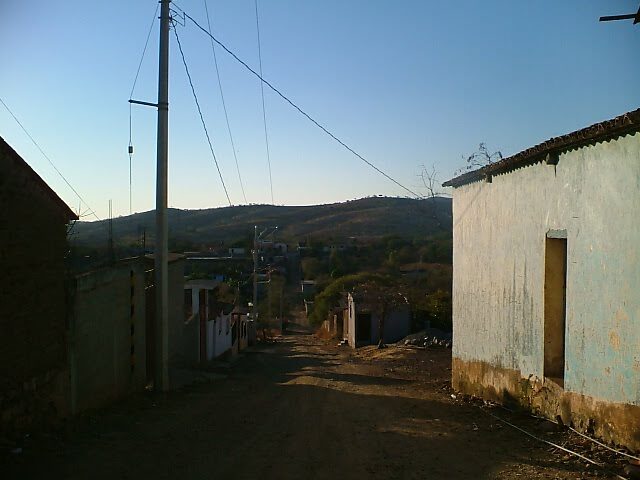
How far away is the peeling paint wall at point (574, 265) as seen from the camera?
23.7 ft

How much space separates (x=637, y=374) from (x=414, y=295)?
109 feet

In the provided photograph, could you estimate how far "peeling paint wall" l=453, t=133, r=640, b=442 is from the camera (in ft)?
23.7

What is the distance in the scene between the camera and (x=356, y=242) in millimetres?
84250

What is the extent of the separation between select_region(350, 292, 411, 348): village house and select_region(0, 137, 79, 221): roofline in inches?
1169

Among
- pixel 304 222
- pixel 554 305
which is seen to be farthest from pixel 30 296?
pixel 304 222

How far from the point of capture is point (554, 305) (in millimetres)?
9703

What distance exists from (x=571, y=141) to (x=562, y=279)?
224 centimetres

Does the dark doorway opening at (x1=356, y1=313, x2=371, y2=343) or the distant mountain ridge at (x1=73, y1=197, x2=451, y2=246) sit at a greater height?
the distant mountain ridge at (x1=73, y1=197, x2=451, y2=246)

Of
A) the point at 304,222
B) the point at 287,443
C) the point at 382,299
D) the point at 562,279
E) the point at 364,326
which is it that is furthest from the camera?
the point at 304,222

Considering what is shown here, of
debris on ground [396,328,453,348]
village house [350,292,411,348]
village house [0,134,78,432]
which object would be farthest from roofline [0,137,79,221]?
village house [350,292,411,348]

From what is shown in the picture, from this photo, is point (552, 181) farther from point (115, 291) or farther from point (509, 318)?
point (115, 291)

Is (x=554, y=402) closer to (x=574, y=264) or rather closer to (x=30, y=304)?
(x=574, y=264)

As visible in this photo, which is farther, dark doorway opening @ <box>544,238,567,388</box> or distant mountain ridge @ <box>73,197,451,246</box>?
distant mountain ridge @ <box>73,197,451,246</box>

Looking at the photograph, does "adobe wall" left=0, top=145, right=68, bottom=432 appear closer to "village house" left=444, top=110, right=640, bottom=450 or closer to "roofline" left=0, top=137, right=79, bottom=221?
"roofline" left=0, top=137, right=79, bottom=221
